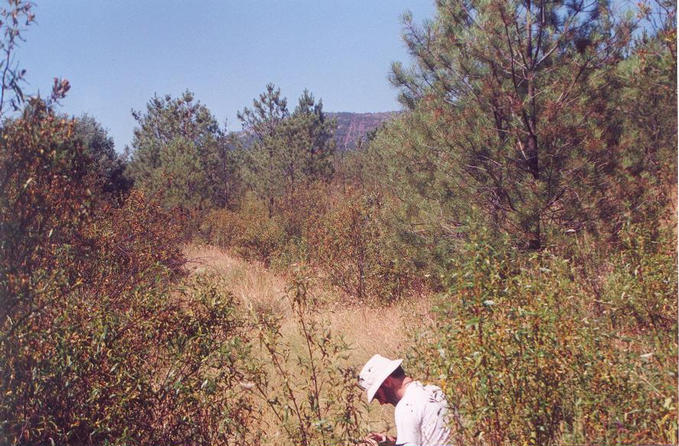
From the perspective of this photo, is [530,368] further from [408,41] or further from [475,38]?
[408,41]

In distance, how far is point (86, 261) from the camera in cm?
455

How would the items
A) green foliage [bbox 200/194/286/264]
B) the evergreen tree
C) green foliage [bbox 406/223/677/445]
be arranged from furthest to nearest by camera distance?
1. green foliage [bbox 200/194/286/264]
2. the evergreen tree
3. green foliage [bbox 406/223/677/445]

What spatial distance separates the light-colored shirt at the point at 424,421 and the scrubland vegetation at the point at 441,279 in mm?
114

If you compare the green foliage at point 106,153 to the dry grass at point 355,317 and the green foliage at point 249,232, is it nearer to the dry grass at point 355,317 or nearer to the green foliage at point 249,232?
the green foliage at point 249,232

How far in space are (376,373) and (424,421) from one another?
0.47 meters

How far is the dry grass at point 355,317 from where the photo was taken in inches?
205

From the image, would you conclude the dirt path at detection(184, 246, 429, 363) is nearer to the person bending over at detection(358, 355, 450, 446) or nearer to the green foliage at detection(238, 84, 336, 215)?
the person bending over at detection(358, 355, 450, 446)

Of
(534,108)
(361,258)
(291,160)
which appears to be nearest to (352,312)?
(361,258)

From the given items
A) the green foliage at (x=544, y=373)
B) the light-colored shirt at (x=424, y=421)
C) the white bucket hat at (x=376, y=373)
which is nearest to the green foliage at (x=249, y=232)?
the white bucket hat at (x=376, y=373)

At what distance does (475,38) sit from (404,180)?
2.11 metres

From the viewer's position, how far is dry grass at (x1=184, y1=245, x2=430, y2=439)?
17.1ft

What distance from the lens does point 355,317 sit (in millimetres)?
7566

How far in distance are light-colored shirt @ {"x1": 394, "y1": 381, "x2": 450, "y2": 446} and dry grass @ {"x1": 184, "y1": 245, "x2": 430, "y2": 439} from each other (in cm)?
51

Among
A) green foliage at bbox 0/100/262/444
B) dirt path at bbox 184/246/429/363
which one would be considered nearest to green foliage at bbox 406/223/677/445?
dirt path at bbox 184/246/429/363
